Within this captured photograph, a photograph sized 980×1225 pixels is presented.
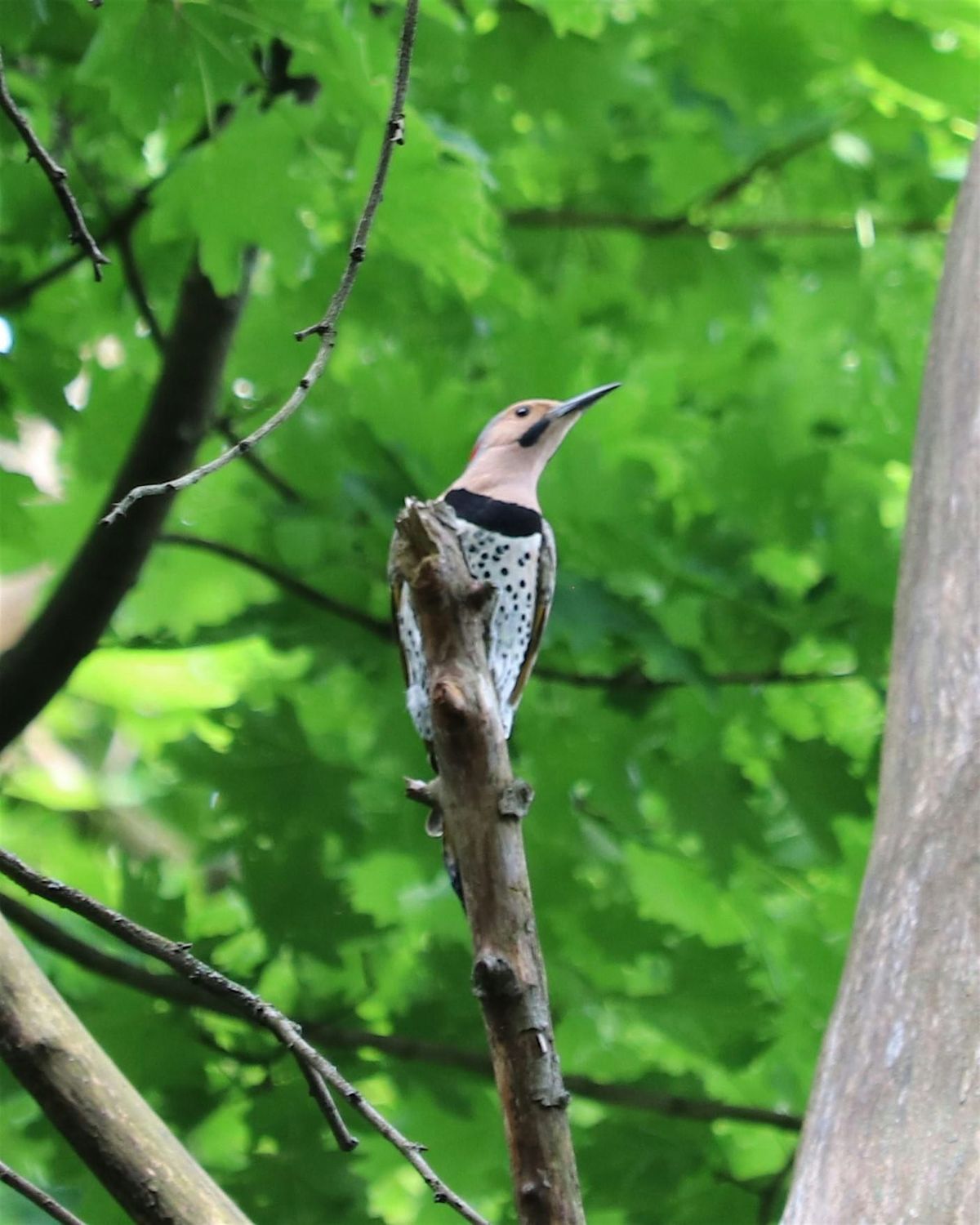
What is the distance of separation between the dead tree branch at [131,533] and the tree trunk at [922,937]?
5.91ft

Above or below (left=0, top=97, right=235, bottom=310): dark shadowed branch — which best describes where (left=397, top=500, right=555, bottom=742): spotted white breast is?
below

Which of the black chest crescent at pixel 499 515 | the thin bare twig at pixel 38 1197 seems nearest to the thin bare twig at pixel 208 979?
the thin bare twig at pixel 38 1197

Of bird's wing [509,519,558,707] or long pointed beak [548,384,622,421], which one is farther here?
long pointed beak [548,384,622,421]

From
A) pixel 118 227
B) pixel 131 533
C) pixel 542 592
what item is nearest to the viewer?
pixel 542 592

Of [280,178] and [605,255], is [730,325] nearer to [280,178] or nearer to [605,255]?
[605,255]

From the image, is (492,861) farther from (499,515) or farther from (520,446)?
(520,446)

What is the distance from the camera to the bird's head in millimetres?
3297

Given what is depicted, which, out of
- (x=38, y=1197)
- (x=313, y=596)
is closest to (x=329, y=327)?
(x=38, y=1197)

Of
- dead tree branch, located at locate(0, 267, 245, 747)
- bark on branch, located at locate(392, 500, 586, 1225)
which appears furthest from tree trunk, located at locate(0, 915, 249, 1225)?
dead tree branch, located at locate(0, 267, 245, 747)

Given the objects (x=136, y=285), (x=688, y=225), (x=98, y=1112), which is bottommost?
(x=98, y=1112)

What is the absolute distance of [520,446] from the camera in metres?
3.36

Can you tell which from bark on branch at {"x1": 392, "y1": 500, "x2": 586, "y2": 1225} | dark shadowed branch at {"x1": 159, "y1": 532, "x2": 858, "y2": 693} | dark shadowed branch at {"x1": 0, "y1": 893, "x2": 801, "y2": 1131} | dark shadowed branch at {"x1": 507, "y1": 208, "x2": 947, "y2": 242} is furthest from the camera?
dark shadowed branch at {"x1": 507, "y1": 208, "x2": 947, "y2": 242}

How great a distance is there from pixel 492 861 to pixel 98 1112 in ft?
2.13

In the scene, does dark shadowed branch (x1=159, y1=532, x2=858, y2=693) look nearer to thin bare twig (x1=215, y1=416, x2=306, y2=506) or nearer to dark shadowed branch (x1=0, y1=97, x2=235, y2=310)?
thin bare twig (x1=215, y1=416, x2=306, y2=506)
